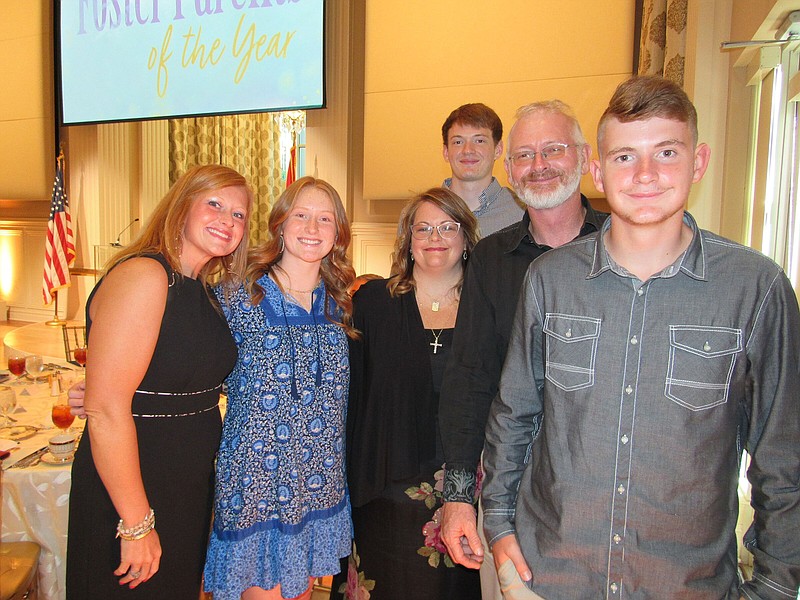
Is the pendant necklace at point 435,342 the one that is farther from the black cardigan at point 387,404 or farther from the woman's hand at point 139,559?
the woman's hand at point 139,559

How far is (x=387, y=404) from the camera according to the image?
185 centimetres

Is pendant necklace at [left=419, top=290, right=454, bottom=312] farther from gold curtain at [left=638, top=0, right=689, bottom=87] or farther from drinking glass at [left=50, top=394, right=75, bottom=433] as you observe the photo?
gold curtain at [left=638, top=0, right=689, bottom=87]

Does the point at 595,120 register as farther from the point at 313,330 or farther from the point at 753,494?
the point at 753,494

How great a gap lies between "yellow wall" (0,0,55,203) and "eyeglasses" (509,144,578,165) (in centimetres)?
663

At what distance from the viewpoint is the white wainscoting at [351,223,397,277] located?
17.5ft

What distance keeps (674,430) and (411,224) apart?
1257 millimetres

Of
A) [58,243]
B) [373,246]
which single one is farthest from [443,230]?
[58,243]

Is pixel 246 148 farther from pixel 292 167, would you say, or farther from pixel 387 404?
pixel 387 404

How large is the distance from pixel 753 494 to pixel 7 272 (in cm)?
831

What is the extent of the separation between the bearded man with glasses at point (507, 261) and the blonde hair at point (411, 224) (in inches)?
12.9

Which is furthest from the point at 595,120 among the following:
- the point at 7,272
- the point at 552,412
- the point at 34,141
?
the point at 7,272

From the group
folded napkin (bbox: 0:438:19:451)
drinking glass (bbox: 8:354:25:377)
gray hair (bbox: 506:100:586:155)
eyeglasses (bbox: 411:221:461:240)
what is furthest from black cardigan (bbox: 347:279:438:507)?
drinking glass (bbox: 8:354:25:377)

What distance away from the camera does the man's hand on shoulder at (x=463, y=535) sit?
130cm

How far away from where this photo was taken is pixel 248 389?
1.57 metres
